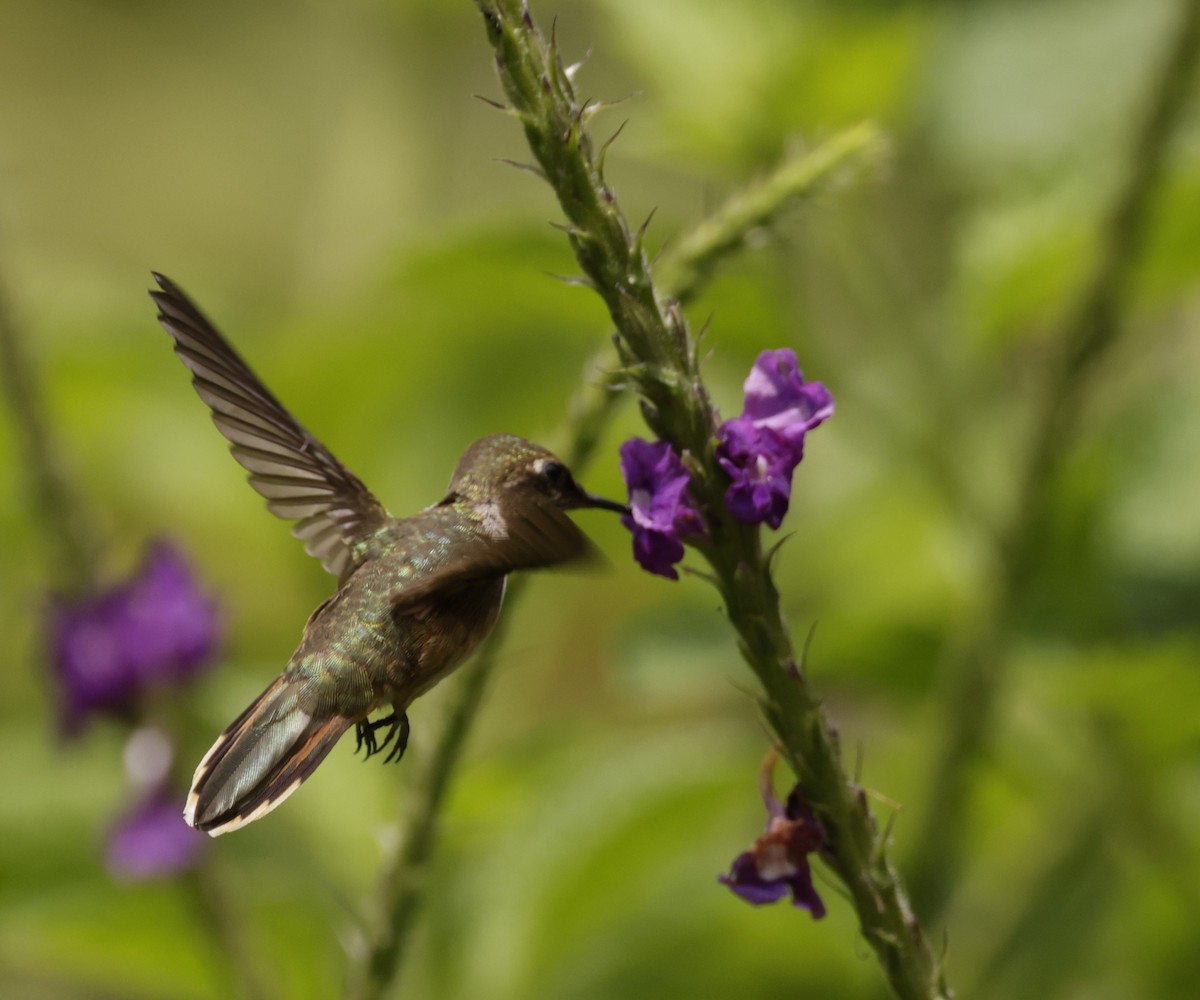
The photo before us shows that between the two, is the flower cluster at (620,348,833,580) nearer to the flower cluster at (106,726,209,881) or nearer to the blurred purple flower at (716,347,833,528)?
the blurred purple flower at (716,347,833,528)

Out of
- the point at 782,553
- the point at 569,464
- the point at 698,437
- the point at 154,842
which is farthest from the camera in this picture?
the point at 782,553

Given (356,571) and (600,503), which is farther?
(356,571)

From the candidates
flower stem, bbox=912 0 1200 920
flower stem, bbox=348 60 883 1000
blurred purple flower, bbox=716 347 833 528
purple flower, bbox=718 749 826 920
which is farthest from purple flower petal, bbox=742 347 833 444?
flower stem, bbox=912 0 1200 920

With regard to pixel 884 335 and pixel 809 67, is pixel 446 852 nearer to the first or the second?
pixel 884 335

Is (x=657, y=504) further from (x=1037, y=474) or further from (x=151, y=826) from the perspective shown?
(x=151, y=826)

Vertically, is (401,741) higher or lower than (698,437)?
lower

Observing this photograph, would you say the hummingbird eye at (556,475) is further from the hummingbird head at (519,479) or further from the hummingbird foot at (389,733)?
the hummingbird foot at (389,733)

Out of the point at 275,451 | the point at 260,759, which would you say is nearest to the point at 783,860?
the point at 260,759
